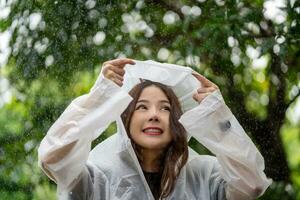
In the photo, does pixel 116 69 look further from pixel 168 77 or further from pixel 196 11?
pixel 196 11

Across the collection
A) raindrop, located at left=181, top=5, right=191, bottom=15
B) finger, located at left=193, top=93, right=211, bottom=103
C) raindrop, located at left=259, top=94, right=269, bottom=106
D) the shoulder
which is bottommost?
raindrop, located at left=259, top=94, right=269, bottom=106

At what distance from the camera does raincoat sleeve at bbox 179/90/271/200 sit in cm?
173

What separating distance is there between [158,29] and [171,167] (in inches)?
89.2

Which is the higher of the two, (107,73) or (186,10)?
(107,73)

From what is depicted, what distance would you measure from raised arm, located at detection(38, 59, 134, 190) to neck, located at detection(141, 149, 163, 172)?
0.47 feet

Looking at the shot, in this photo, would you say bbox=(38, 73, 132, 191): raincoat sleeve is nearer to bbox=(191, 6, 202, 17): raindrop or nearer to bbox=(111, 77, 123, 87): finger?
bbox=(111, 77, 123, 87): finger

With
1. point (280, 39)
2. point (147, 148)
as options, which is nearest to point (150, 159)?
point (147, 148)

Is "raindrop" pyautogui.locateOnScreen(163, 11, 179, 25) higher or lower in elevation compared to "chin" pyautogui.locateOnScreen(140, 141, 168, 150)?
lower

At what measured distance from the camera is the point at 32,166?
153 inches

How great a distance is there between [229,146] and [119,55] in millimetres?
2098

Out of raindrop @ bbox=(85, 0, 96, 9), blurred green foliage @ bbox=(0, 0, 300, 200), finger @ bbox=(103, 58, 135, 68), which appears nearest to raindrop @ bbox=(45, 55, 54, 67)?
blurred green foliage @ bbox=(0, 0, 300, 200)

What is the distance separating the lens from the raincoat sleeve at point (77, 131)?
1.65 m

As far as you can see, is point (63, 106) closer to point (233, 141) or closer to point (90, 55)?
point (90, 55)

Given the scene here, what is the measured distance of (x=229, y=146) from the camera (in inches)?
68.5
